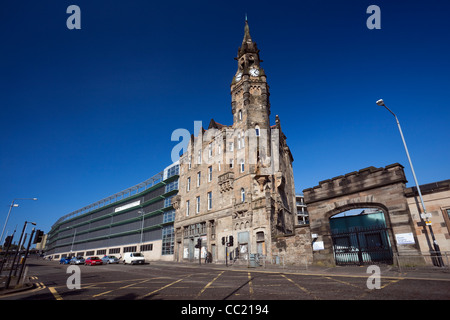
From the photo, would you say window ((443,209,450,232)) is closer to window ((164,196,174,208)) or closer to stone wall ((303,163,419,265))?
stone wall ((303,163,419,265))

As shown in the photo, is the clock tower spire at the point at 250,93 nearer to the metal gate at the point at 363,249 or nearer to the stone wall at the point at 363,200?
the stone wall at the point at 363,200

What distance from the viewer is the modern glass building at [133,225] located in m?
47.5

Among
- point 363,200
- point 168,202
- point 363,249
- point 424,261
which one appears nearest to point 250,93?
point 363,200

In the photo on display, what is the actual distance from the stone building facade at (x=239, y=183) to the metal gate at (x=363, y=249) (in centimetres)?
631

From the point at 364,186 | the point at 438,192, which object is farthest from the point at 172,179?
the point at 438,192

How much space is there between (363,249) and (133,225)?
51553 millimetres

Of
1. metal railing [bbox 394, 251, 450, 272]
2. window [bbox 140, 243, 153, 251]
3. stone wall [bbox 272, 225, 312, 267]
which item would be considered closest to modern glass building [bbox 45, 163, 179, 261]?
window [bbox 140, 243, 153, 251]

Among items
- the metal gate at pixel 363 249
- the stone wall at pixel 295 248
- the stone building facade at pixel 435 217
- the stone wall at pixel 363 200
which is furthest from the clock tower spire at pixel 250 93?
the stone building facade at pixel 435 217

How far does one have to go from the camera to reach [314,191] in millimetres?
20312

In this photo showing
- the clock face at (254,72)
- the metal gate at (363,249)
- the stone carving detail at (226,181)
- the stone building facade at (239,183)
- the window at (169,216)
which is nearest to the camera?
the metal gate at (363,249)

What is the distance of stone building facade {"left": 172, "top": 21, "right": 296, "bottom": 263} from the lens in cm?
2781

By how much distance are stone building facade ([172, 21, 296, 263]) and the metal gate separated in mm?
6311

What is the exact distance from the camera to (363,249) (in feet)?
76.2
